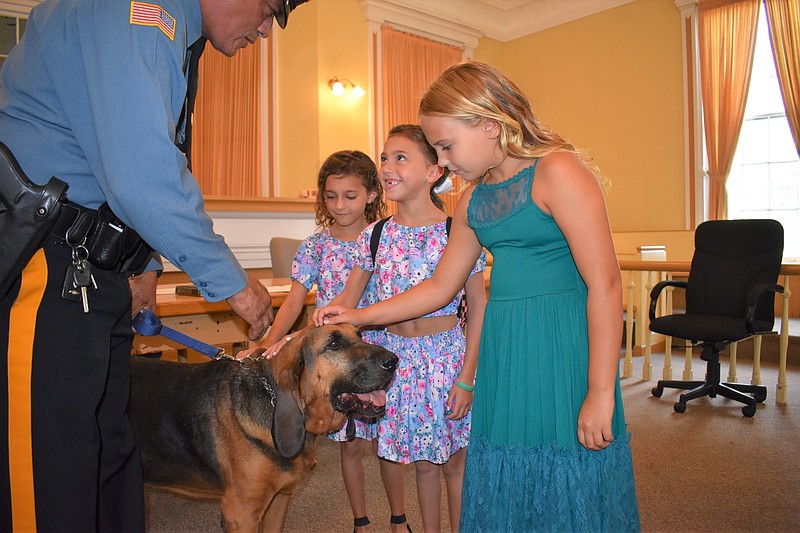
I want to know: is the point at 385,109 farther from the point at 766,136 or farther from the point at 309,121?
the point at 766,136

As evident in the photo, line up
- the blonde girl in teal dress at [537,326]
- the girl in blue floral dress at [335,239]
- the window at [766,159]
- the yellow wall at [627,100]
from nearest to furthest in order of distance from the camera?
the blonde girl in teal dress at [537,326], the girl in blue floral dress at [335,239], the window at [766,159], the yellow wall at [627,100]

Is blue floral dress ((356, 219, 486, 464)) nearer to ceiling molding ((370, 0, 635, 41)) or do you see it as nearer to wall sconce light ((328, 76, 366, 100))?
wall sconce light ((328, 76, 366, 100))

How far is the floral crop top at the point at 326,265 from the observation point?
275 cm

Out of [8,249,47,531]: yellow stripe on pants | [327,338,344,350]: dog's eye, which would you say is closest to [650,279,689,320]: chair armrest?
[327,338,344,350]: dog's eye

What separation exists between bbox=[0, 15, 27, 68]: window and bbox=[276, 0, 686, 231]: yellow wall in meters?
3.20

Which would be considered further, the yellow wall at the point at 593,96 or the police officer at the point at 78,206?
the yellow wall at the point at 593,96

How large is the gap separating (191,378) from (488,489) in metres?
1.17

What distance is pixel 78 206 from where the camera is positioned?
1325mm

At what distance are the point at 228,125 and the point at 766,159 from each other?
296 inches

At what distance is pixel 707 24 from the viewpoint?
8.73m

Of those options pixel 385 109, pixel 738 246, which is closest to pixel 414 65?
pixel 385 109

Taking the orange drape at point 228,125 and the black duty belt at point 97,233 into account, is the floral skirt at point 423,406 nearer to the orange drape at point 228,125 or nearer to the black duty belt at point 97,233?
the black duty belt at point 97,233

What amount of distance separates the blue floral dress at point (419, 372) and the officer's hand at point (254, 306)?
0.73 m

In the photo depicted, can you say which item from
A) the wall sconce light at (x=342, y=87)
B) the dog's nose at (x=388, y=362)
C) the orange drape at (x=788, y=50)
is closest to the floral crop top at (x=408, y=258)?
the dog's nose at (x=388, y=362)
